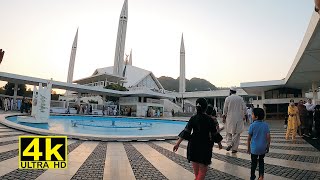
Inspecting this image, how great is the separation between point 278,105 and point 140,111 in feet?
59.7

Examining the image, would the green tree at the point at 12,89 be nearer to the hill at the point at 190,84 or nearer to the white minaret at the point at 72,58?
the white minaret at the point at 72,58

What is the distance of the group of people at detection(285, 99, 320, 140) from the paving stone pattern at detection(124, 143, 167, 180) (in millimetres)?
5923

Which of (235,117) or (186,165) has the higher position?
(235,117)

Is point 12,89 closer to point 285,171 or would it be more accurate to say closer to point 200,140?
point 285,171

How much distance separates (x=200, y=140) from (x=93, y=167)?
99.3 inches

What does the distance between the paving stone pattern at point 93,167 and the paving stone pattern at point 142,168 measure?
604 millimetres

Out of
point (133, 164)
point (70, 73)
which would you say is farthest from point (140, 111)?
point (70, 73)

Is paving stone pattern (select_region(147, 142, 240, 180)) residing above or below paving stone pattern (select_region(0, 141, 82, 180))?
below

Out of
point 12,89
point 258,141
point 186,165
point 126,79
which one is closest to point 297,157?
point 258,141

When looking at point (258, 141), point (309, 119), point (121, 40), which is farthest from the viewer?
point (121, 40)

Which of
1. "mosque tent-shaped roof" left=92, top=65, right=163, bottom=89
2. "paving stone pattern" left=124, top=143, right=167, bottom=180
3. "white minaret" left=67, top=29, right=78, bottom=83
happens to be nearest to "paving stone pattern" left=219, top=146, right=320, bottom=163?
"paving stone pattern" left=124, top=143, right=167, bottom=180

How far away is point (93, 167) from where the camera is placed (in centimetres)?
460

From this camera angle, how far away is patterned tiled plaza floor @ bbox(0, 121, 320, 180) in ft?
13.5

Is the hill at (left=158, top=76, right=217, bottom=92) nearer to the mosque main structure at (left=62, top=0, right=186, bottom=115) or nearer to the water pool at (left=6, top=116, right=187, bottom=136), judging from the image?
the mosque main structure at (left=62, top=0, right=186, bottom=115)
